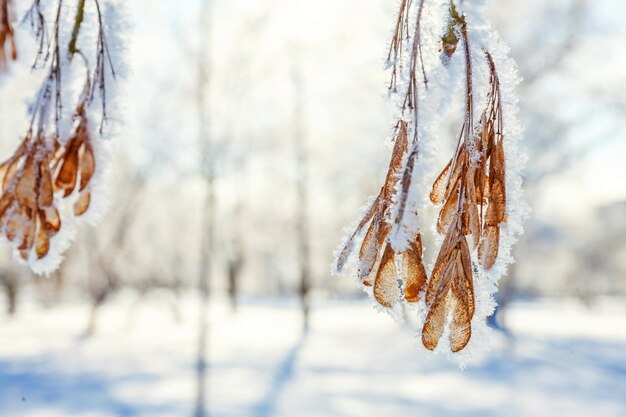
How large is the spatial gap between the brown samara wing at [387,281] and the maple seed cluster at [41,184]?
634 millimetres

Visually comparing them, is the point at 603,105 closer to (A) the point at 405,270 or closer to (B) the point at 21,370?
(B) the point at 21,370

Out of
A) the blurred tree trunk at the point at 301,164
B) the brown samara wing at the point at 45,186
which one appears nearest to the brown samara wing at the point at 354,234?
the brown samara wing at the point at 45,186

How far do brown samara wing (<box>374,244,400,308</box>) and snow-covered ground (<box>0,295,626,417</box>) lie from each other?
9.86ft

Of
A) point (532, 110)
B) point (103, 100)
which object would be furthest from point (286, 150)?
point (103, 100)

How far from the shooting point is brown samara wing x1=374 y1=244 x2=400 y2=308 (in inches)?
35.8

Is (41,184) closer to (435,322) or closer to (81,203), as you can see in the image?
(81,203)

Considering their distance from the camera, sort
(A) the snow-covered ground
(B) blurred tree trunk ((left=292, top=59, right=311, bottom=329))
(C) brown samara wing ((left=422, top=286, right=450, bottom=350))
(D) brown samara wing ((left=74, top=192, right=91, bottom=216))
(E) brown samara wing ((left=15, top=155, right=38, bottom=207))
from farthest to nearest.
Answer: (B) blurred tree trunk ((left=292, top=59, right=311, bottom=329))
(A) the snow-covered ground
(D) brown samara wing ((left=74, top=192, right=91, bottom=216))
(E) brown samara wing ((left=15, top=155, right=38, bottom=207))
(C) brown samara wing ((left=422, top=286, right=450, bottom=350))

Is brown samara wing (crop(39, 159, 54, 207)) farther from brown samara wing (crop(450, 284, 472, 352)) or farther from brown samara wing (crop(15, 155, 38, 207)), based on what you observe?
brown samara wing (crop(450, 284, 472, 352))

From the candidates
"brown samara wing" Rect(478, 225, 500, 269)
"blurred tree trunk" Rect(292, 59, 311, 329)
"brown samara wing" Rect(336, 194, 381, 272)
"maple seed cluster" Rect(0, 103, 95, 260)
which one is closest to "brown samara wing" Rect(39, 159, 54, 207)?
"maple seed cluster" Rect(0, 103, 95, 260)

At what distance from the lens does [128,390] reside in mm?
7797

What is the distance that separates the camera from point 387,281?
91cm

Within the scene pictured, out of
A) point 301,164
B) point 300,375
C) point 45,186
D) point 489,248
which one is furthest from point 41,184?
point 301,164

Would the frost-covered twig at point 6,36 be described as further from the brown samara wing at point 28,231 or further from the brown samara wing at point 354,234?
the brown samara wing at point 354,234

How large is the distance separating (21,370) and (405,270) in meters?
9.74
